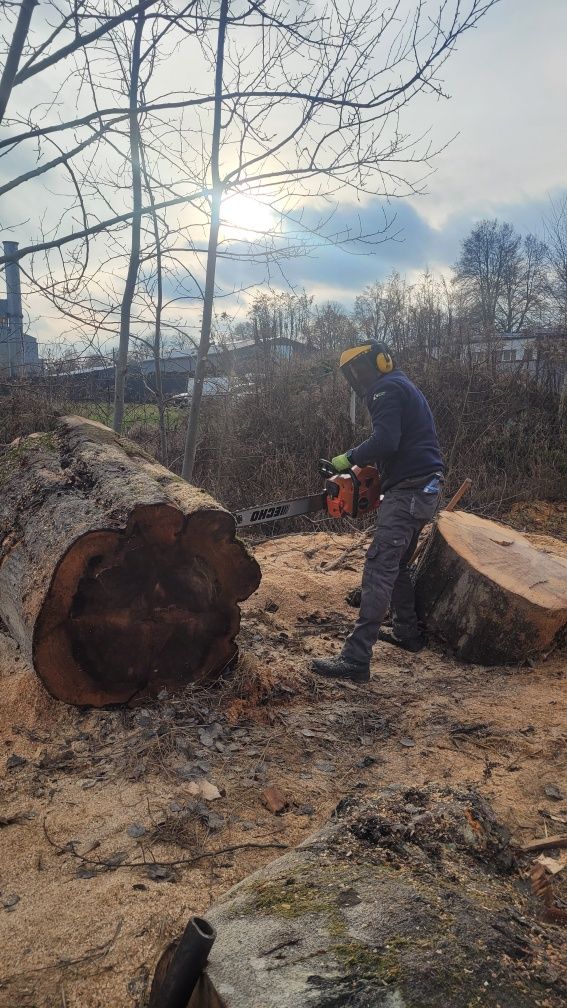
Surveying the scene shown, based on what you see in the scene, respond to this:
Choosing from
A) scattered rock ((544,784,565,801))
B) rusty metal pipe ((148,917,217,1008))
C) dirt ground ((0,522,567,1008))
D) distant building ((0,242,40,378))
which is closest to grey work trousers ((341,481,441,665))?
dirt ground ((0,522,567,1008))

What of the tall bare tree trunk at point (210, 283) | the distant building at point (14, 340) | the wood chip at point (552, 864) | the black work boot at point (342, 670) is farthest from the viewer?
the tall bare tree trunk at point (210, 283)

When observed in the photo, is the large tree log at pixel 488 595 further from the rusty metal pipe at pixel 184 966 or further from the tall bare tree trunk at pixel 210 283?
the rusty metal pipe at pixel 184 966

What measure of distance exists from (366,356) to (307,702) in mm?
2304

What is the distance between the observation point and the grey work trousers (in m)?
4.26

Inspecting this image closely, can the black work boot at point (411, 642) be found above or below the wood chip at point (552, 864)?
below

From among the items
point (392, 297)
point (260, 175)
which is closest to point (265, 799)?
point (260, 175)

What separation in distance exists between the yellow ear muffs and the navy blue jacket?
0.04m

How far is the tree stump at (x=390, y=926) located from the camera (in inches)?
49.7

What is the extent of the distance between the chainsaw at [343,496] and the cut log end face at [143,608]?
853 mm

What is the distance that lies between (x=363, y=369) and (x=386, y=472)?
2.39 feet

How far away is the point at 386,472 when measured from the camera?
4.53m

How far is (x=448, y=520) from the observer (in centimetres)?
503

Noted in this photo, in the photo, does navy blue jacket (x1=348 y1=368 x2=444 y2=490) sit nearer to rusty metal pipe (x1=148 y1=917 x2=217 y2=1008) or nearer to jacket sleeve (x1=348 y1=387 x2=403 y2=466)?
jacket sleeve (x1=348 y1=387 x2=403 y2=466)

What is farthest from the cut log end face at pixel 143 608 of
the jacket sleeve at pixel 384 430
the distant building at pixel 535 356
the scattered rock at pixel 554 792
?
the distant building at pixel 535 356
